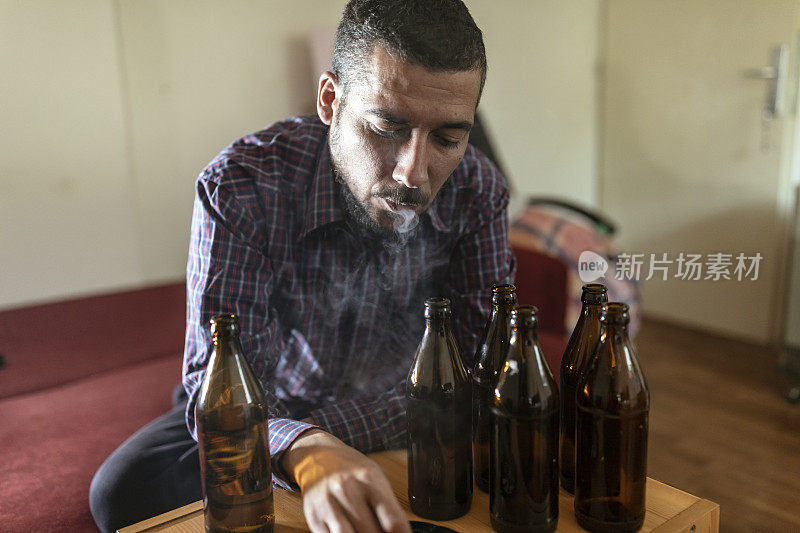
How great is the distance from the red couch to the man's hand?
1.32 ft

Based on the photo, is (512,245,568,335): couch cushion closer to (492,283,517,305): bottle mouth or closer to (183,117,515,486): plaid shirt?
(183,117,515,486): plaid shirt

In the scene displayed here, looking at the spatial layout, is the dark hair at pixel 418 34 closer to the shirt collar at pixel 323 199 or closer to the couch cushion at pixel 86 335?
the shirt collar at pixel 323 199

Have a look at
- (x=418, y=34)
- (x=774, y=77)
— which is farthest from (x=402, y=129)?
(x=774, y=77)

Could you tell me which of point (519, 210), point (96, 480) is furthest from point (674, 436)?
point (96, 480)

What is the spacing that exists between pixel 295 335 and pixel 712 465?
1537mm

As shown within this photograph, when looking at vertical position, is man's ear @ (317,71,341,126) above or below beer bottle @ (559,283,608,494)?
above

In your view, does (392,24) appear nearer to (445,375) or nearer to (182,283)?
(445,375)

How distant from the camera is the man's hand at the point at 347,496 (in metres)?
0.77

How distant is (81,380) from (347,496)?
131 cm

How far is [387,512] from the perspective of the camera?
2.51ft

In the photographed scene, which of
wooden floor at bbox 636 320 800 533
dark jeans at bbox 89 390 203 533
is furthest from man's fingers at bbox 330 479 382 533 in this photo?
wooden floor at bbox 636 320 800 533

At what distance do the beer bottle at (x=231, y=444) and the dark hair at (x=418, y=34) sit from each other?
1.44 feet

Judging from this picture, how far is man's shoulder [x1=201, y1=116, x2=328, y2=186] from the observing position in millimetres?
1143

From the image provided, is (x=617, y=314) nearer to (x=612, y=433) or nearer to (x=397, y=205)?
(x=612, y=433)
